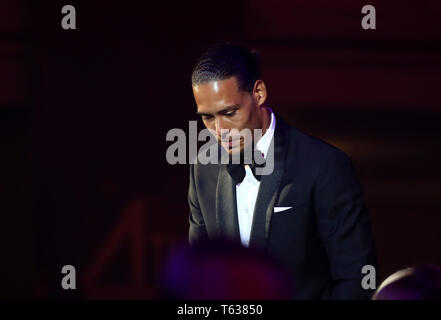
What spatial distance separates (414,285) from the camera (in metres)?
1.28

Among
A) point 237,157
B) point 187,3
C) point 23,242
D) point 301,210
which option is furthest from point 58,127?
point 301,210

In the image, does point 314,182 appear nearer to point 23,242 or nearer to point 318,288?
point 318,288

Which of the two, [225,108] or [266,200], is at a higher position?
[225,108]

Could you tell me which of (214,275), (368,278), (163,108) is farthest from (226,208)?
(163,108)

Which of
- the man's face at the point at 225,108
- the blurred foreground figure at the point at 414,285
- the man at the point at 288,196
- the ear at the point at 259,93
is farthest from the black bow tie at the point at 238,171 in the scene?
the blurred foreground figure at the point at 414,285

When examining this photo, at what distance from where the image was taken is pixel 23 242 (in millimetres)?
4727

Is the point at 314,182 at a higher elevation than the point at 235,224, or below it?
higher

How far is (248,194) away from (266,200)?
5.9 inches

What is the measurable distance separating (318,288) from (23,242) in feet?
10.1

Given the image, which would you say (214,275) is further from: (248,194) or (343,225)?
(248,194)

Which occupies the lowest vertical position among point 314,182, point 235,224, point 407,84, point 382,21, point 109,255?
point 109,255

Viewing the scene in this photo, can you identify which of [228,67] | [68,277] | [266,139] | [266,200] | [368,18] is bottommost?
[68,277]
